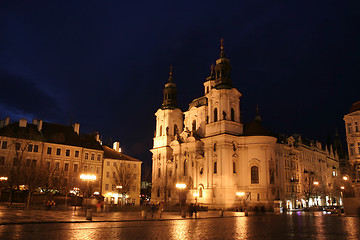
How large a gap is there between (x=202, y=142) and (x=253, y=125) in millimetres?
10652

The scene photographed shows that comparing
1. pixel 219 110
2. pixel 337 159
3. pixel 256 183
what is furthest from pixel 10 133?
pixel 337 159

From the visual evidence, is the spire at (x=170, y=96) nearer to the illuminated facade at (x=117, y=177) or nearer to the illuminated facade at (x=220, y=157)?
the illuminated facade at (x=220, y=157)

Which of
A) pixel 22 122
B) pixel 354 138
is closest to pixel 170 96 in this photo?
pixel 22 122

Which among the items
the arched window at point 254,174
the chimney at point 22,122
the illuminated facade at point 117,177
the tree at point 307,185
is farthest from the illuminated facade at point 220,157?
the chimney at point 22,122

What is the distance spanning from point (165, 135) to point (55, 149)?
23974 millimetres

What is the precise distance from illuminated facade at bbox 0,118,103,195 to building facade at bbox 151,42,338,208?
1524 cm

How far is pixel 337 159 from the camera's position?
105812 mm

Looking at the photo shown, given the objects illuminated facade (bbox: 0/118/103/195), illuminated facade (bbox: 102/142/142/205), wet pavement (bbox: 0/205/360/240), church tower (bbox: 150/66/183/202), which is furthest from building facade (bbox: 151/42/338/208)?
wet pavement (bbox: 0/205/360/240)

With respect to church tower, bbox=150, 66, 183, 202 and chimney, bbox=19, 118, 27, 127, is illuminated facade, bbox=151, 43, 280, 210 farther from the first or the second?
chimney, bbox=19, 118, 27, 127

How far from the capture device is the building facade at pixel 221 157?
59.1m

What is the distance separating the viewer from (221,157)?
60.4 meters

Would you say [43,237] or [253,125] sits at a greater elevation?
[253,125]

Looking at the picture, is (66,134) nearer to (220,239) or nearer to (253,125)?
(253,125)

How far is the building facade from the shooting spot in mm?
59125
